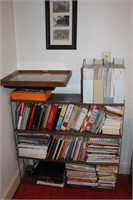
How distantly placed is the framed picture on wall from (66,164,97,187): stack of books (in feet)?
3.83

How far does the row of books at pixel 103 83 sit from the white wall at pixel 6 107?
71 centimetres

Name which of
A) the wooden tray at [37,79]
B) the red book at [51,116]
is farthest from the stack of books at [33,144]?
the wooden tray at [37,79]

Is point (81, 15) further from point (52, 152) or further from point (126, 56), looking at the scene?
point (52, 152)

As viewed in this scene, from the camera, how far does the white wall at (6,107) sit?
1.84 meters

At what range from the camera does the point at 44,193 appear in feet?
6.80

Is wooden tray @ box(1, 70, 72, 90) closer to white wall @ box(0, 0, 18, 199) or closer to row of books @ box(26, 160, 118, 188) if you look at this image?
white wall @ box(0, 0, 18, 199)

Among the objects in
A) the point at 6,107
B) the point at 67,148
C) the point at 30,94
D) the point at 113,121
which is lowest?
the point at 67,148

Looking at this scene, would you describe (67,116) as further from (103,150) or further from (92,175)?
(92,175)

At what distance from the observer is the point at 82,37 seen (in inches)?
80.0

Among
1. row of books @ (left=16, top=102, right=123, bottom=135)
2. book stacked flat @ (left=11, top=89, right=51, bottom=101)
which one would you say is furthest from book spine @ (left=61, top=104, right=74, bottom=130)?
book stacked flat @ (left=11, top=89, right=51, bottom=101)

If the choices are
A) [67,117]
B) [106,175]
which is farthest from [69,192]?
[67,117]

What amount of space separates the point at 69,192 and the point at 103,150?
0.55 m

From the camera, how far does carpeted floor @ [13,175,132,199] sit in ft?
6.66

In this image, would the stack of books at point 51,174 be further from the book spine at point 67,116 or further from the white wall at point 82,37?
the white wall at point 82,37
